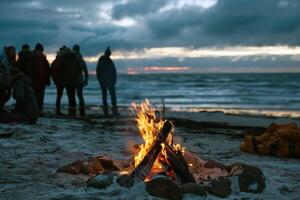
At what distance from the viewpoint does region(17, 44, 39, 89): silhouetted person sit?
1428 cm

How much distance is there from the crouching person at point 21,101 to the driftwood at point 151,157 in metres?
5.75

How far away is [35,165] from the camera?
7.36 metres

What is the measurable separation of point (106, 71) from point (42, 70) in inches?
113

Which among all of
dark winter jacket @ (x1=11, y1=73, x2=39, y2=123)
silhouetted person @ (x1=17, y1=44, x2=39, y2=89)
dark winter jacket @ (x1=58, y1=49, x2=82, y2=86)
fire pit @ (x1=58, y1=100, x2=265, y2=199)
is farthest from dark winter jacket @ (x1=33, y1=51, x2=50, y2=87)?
fire pit @ (x1=58, y1=100, x2=265, y2=199)

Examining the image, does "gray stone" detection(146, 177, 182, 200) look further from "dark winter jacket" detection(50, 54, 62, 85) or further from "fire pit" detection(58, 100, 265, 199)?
"dark winter jacket" detection(50, 54, 62, 85)

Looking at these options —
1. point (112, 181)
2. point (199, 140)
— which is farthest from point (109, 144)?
point (112, 181)

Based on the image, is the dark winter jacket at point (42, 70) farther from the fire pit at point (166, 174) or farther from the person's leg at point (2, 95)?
the fire pit at point (166, 174)

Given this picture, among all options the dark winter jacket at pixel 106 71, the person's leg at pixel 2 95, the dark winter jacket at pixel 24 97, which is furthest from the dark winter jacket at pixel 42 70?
the dark winter jacket at pixel 24 97

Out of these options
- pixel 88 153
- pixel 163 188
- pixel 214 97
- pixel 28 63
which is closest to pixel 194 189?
pixel 163 188

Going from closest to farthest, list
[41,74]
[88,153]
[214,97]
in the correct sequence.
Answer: [88,153], [41,74], [214,97]

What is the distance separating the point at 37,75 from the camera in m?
14.8

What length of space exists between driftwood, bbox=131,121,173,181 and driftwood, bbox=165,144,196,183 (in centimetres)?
13

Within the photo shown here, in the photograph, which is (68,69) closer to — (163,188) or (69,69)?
(69,69)

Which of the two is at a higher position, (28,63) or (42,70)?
(28,63)
